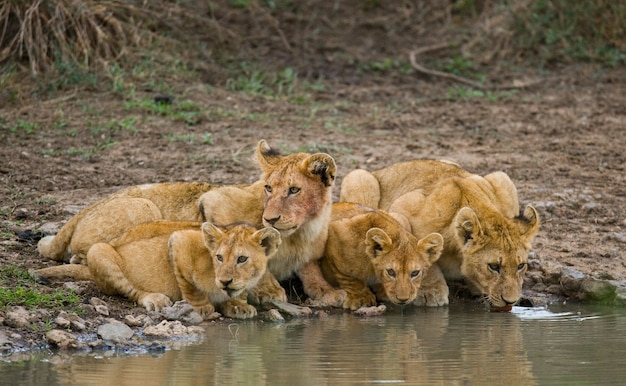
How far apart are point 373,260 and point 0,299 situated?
285cm

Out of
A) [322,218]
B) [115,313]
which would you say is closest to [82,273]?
[115,313]

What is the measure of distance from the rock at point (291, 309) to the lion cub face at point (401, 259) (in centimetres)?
64

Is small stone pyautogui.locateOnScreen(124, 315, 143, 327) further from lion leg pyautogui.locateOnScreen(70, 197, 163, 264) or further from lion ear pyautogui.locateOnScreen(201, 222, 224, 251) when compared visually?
lion leg pyautogui.locateOnScreen(70, 197, 163, 264)

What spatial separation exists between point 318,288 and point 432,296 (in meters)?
0.96

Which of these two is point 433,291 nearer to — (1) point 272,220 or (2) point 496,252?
(2) point 496,252

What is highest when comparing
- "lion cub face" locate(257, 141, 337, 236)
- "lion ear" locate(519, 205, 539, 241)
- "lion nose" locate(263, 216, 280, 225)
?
"lion cub face" locate(257, 141, 337, 236)

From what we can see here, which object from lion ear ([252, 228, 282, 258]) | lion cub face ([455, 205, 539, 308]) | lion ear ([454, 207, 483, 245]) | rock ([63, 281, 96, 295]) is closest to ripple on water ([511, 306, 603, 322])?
lion cub face ([455, 205, 539, 308])

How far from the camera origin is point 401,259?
9.42 metres

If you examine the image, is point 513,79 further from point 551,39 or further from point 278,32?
point 278,32

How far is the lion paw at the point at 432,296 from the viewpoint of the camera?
1000cm

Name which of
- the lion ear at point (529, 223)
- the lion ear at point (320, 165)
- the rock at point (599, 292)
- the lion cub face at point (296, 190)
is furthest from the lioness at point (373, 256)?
the rock at point (599, 292)

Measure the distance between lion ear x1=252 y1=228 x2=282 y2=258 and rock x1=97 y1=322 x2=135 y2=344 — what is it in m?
1.17

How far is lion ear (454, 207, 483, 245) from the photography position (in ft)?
31.4

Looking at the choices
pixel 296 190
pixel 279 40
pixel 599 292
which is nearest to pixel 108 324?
pixel 296 190
